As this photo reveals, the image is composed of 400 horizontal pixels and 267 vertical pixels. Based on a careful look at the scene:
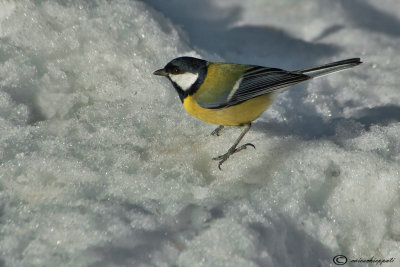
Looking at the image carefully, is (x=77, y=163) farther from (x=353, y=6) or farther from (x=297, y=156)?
(x=353, y=6)

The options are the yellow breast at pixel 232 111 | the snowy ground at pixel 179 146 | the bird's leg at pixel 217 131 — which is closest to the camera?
the snowy ground at pixel 179 146

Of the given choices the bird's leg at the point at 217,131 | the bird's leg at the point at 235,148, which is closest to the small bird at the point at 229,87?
the bird's leg at the point at 235,148

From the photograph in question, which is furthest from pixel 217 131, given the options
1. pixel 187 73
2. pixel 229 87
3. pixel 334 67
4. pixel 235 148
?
pixel 334 67

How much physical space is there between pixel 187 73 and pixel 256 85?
456 millimetres

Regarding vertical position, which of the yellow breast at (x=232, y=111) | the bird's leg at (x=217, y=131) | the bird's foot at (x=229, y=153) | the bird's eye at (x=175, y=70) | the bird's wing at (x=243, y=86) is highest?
the bird's eye at (x=175, y=70)

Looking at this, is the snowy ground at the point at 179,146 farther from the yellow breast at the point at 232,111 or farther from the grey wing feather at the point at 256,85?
the grey wing feather at the point at 256,85

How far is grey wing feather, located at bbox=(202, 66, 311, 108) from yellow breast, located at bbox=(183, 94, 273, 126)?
35 millimetres

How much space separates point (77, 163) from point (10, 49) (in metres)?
1.19

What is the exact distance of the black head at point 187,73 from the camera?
2.86 m

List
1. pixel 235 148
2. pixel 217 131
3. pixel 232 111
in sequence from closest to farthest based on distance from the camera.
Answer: pixel 232 111, pixel 235 148, pixel 217 131

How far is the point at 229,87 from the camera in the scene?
2867 mm

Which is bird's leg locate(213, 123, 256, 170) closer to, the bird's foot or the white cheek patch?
the bird's foot

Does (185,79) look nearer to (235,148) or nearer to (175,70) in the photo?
(175,70)

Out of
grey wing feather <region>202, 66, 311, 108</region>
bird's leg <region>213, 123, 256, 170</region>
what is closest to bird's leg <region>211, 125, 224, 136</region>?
bird's leg <region>213, 123, 256, 170</region>
